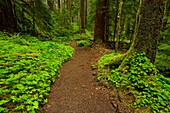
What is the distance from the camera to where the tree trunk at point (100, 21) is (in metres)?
10.9

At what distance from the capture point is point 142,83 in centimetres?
449

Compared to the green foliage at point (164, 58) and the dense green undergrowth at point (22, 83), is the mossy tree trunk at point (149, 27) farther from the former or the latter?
the dense green undergrowth at point (22, 83)

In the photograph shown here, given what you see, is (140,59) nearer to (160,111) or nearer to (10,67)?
(160,111)

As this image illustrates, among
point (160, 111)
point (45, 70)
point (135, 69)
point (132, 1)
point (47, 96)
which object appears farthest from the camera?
point (132, 1)

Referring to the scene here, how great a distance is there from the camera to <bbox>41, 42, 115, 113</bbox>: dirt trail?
3.79 meters

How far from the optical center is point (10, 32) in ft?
30.4

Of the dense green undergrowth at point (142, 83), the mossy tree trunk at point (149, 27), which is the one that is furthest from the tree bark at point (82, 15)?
the dense green undergrowth at point (142, 83)

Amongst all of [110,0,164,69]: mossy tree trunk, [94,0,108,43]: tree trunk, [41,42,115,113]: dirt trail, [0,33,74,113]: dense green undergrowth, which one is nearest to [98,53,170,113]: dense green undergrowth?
[110,0,164,69]: mossy tree trunk

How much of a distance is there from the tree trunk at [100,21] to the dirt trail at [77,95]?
5502mm

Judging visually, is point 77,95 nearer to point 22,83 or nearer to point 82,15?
point 22,83

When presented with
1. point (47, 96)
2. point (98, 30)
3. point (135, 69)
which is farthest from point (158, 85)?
point (98, 30)

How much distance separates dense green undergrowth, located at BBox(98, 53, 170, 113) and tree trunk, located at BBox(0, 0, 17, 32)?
749 centimetres

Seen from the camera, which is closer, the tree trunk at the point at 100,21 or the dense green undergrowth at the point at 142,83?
the dense green undergrowth at the point at 142,83

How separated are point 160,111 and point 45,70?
13.5 feet
